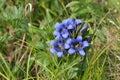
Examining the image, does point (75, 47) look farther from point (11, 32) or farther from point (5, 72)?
point (11, 32)

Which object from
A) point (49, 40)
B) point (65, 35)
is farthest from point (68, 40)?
point (49, 40)

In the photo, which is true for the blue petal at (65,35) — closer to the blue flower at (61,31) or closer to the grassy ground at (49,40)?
the blue flower at (61,31)

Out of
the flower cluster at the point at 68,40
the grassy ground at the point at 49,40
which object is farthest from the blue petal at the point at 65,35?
the grassy ground at the point at 49,40

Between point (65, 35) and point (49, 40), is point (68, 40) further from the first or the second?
point (49, 40)

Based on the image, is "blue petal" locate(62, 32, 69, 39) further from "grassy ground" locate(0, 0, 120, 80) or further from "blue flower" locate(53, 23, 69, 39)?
"grassy ground" locate(0, 0, 120, 80)

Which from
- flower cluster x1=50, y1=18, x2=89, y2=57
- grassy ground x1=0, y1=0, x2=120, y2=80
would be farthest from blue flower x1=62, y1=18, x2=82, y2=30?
grassy ground x1=0, y1=0, x2=120, y2=80

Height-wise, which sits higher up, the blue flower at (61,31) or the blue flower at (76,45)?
the blue flower at (61,31)

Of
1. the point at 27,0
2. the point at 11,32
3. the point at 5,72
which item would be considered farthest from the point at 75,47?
the point at 27,0
